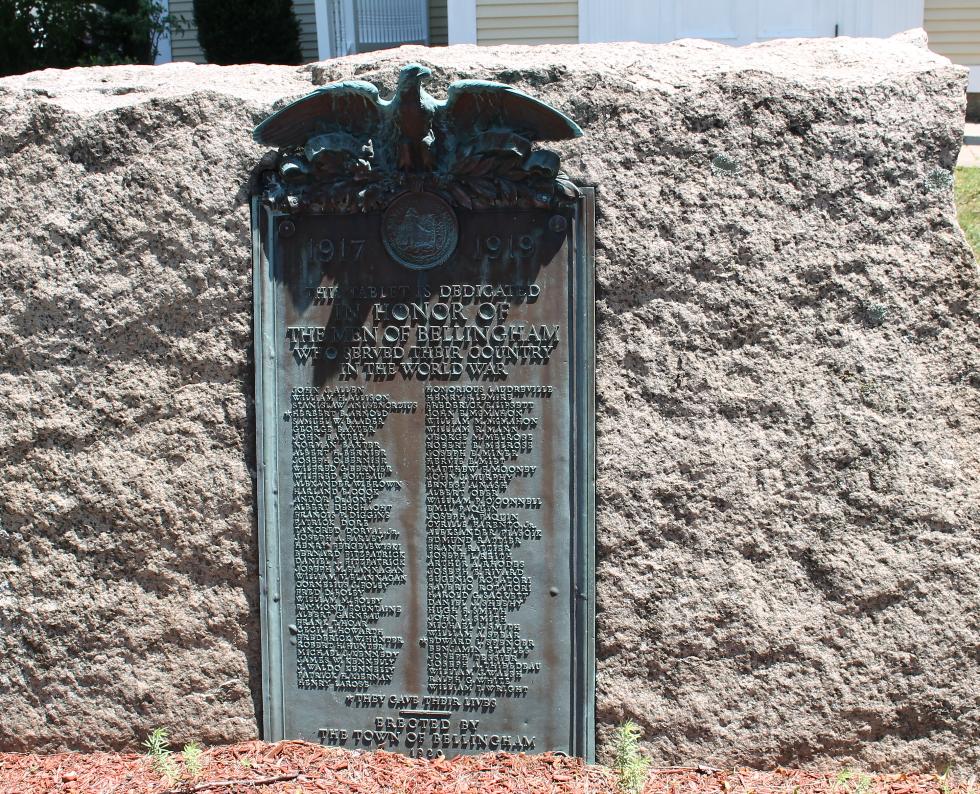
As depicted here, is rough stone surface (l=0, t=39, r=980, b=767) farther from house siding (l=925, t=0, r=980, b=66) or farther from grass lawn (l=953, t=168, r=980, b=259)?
house siding (l=925, t=0, r=980, b=66)

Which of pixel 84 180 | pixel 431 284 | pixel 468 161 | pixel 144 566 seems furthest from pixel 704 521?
pixel 84 180

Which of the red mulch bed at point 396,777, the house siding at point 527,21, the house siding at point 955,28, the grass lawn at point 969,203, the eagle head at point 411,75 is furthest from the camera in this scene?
the house siding at point 955,28

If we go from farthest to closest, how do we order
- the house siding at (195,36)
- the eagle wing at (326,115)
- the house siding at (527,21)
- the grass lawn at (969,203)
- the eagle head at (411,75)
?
the house siding at (195,36)
the house siding at (527,21)
the grass lawn at (969,203)
the eagle wing at (326,115)
the eagle head at (411,75)

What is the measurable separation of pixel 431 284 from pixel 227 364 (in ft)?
2.40

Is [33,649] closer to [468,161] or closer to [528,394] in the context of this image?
[528,394]

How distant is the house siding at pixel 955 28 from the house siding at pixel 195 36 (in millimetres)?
7418

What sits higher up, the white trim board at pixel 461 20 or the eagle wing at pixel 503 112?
the white trim board at pixel 461 20

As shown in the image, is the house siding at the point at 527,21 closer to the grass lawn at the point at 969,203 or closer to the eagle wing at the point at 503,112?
the grass lawn at the point at 969,203

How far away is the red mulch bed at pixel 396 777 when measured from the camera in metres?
3.02

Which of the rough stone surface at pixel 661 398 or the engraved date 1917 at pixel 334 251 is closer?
the rough stone surface at pixel 661 398

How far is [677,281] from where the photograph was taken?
9.71 ft

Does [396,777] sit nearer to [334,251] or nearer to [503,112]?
[334,251]

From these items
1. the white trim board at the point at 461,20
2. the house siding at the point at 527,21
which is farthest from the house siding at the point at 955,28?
the white trim board at the point at 461,20

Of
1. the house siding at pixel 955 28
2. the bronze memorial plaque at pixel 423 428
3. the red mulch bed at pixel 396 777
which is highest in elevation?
the house siding at pixel 955 28
